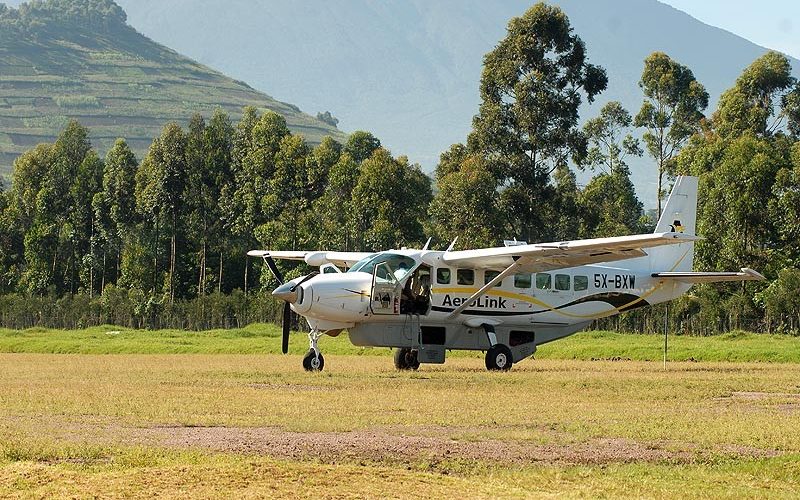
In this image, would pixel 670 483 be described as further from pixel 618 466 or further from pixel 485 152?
pixel 485 152

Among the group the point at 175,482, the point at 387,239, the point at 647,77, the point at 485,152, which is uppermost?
the point at 647,77

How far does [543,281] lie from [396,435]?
1722 cm

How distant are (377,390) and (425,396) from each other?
1.64 m

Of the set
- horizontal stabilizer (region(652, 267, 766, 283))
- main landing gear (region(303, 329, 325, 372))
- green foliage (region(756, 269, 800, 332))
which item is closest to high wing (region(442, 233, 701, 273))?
horizontal stabilizer (region(652, 267, 766, 283))

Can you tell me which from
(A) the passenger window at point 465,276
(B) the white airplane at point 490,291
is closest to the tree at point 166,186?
(B) the white airplane at point 490,291

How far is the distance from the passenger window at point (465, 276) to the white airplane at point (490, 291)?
1.1 inches

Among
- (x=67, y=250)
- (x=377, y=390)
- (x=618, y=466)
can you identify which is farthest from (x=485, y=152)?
(x=618, y=466)

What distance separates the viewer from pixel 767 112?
2766 inches

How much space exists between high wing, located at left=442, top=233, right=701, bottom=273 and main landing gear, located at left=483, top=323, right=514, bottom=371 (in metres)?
1.92

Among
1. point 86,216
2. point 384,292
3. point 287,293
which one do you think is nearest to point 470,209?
point 384,292

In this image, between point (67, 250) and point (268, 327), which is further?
point (67, 250)

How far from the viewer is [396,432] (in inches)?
656

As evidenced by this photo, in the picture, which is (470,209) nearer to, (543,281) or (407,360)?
(543,281)

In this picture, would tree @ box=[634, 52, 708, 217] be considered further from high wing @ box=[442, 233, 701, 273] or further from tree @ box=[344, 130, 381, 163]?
high wing @ box=[442, 233, 701, 273]
